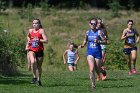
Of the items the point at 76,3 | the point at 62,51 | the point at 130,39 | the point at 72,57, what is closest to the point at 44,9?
the point at 76,3

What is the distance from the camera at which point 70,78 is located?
74.6 feet

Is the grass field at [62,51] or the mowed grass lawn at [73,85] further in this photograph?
the grass field at [62,51]

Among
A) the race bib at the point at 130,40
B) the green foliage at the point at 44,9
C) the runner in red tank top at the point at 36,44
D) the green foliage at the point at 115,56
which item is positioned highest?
the runner in red tank top at the point at 36,44

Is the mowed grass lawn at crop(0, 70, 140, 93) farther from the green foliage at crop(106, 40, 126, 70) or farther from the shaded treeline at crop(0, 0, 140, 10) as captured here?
the shaded treeline at crop(0, 0, 140, 10)

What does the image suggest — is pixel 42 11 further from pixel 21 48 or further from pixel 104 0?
pixel 21 48

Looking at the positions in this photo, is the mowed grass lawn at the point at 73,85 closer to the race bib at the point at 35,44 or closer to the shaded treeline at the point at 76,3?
the race bib at the point at 35,44

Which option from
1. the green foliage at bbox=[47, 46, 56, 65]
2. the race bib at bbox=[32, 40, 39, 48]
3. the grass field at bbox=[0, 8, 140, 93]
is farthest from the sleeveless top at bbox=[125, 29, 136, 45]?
the green foliage at bbox=[47, 46, 56, 65]

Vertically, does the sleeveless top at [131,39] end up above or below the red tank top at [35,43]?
below

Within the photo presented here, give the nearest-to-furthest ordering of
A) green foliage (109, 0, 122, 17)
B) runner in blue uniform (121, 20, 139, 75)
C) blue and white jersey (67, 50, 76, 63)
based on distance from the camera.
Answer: runner in blue uniform (121, 20, 139, 75)
blue and white jersey (67, 50, 76, 63)
green foliage (109, 0, 122, 17)

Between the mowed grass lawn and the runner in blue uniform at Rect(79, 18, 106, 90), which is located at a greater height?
the runner in blue uniform at Rect(79, 18, 106, 90)

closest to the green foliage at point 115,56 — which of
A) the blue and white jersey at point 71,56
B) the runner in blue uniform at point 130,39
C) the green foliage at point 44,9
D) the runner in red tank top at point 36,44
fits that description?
the blue and white jersey at point 71,56

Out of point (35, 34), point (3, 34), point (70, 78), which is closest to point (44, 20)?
point (3, 34)

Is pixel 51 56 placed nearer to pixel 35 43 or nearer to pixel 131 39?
pixel 131 39

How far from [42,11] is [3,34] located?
30.3 meters
